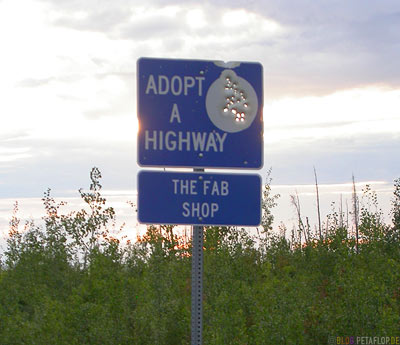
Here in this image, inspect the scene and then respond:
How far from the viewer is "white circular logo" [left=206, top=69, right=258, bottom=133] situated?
517 centimetres

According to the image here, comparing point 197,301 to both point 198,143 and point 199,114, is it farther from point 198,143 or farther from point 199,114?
point 199,114

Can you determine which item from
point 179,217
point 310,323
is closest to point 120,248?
point 310,323

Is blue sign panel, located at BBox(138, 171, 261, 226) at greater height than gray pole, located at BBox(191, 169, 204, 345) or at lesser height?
greater

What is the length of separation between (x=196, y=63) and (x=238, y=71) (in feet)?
1.26

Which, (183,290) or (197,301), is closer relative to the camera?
(197,301)

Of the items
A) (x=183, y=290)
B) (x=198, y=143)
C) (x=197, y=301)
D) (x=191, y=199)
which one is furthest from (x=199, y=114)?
(x=183, y=290)

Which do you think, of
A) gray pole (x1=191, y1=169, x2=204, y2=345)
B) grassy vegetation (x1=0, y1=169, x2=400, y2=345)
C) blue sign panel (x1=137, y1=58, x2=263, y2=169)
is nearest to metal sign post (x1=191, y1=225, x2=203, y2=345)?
gray pole (x1=191, y1=169, x2=204, y2=345)

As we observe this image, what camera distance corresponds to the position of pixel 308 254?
15000mm

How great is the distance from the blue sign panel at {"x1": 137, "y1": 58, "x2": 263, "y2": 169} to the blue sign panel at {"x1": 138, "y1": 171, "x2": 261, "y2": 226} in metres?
0.12

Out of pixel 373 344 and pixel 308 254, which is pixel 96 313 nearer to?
pixel 373 344

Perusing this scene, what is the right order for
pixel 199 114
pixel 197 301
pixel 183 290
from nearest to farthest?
pixel 197 301 → pixel 199 114 → pixel 183 290

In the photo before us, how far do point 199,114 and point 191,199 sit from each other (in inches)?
29.7

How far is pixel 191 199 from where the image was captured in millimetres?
5047

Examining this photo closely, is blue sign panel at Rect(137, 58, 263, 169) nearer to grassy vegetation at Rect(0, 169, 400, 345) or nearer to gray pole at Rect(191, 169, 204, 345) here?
gray pole at Rect(191, 169, 204, 345)
